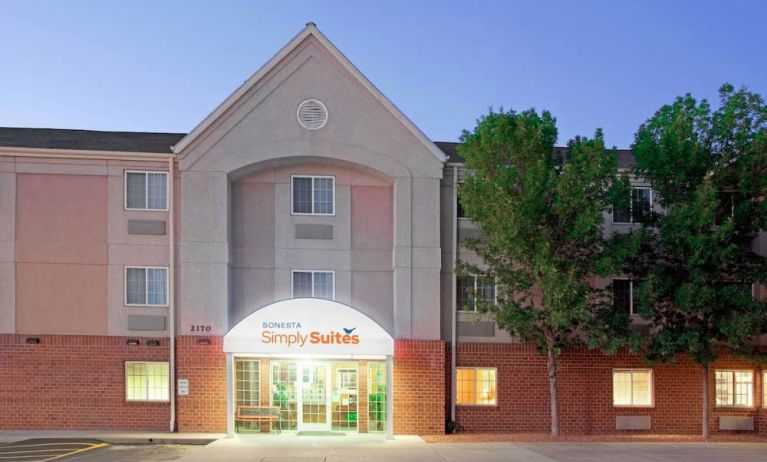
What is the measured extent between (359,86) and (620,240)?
9.16 metres

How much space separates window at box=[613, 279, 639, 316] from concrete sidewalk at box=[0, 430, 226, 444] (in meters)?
13.1

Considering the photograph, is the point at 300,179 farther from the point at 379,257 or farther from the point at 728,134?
the point at 728,134

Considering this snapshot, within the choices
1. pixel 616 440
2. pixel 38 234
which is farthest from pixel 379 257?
pixel 38 234

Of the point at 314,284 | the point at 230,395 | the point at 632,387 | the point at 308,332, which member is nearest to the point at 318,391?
the point at 308,332

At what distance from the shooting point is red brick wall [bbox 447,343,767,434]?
2067 cm

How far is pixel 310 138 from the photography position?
2047 centimetres

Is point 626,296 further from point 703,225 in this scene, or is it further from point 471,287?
point 471,287

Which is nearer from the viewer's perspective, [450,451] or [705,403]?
[450,451]

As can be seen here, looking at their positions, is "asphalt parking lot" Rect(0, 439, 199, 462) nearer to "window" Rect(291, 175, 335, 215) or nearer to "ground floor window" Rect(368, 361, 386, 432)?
"ground floor window" Rect(368, 361, 386, 432)

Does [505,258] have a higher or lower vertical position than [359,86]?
lower

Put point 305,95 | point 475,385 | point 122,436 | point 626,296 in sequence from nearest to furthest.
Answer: point 122,436, point 305,95, point 475,385, point 626,296

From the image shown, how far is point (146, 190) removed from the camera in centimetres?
2066

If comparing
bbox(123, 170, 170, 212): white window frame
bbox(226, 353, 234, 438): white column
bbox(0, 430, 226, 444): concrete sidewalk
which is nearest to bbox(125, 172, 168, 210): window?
bbox(123, 170, 170, 212): white window frame

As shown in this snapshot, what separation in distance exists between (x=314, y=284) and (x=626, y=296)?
1019cm
